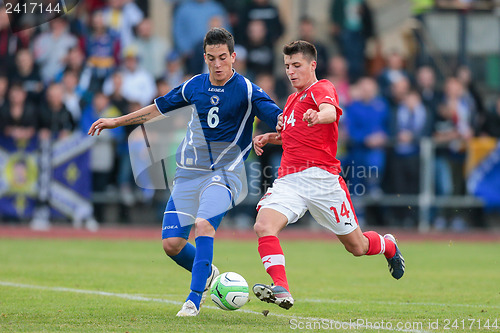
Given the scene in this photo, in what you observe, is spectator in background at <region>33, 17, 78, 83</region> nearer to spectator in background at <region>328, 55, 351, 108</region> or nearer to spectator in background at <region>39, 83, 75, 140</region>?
spectator in background at <region>39, 83, 75, 140</region>

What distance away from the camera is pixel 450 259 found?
40.6 ft

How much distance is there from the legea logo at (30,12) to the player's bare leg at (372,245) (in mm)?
7758

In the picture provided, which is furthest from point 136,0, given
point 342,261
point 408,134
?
point 342,261

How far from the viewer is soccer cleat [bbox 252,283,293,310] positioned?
6406 millimetres

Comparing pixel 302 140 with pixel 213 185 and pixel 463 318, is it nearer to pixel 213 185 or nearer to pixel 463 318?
pixel 213 185

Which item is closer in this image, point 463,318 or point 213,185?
point 463,318

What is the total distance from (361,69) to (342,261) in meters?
6.52

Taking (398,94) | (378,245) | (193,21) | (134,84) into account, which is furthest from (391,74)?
(378,245)

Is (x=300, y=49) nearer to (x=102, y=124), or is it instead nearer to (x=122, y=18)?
(x=102, y=124)

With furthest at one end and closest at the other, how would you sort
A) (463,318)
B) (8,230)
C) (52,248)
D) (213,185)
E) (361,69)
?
(361,69) < (8,230) < (52,248) < (213,185) < (463,318)

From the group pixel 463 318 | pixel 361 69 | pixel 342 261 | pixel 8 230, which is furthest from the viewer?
pixel 361 69

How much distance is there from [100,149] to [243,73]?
127 inches

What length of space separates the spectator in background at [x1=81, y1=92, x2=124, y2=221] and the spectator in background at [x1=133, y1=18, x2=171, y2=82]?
193cm

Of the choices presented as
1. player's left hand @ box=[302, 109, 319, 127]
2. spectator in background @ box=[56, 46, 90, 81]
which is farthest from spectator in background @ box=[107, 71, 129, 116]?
player's left hand @ box=[302, 109, 319, 127]
